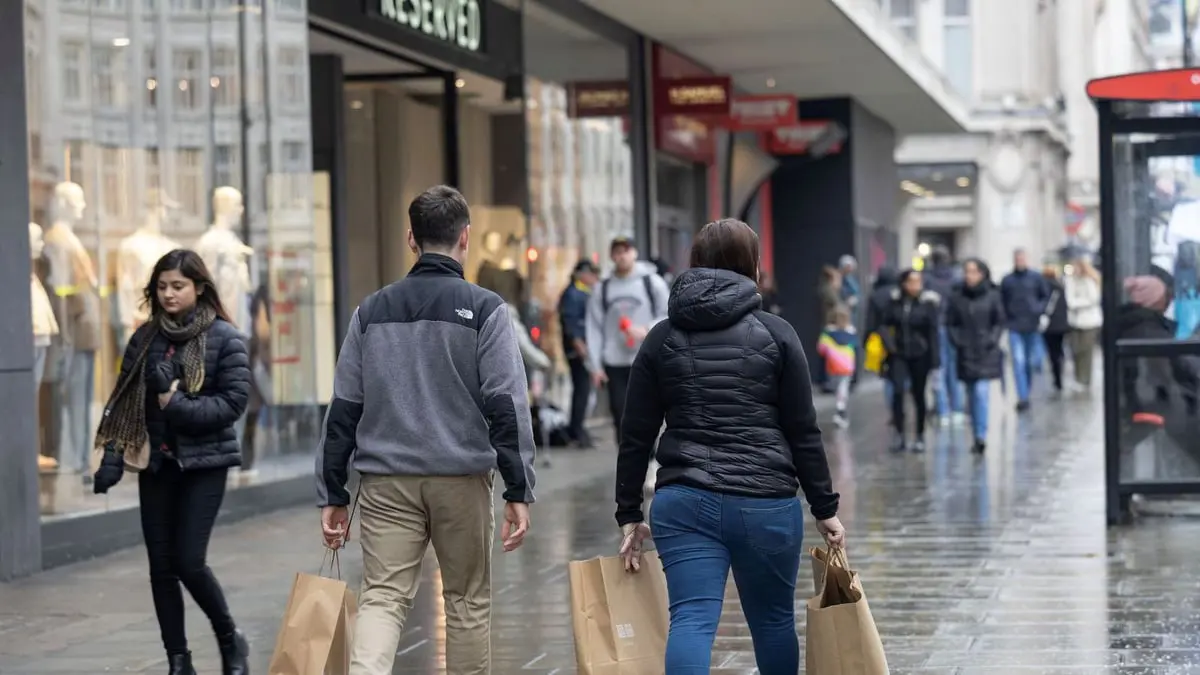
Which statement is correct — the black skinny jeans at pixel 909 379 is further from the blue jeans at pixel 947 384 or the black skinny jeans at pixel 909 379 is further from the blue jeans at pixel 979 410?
the blue jeans at pixel 947 384

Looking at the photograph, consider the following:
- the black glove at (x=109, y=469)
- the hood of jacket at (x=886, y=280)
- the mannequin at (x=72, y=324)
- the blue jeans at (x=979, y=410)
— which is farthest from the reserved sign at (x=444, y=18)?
the black glove at (x=109, y=469)

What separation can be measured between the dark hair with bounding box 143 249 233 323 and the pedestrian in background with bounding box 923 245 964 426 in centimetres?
1180

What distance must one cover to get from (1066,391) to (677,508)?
76.3 feet

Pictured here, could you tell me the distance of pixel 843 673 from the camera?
206 inches

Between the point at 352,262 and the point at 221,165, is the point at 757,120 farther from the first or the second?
the point at 221,165

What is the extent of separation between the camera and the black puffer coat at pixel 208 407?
6.92 m

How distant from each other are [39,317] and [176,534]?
13.7 feet

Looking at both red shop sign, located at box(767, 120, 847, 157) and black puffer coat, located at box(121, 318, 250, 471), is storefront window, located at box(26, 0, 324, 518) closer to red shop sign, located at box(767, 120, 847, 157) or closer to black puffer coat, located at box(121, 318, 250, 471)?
black puffer coat, located at box(121, 318, 250, 471)

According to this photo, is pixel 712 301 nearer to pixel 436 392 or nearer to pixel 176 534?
pixel 436 392

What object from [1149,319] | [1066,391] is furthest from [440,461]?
[1066,391]

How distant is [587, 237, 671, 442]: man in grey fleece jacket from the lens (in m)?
13.5

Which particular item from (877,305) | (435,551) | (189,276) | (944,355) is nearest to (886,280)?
(877,305)

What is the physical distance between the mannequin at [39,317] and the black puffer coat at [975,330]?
906 centimetres

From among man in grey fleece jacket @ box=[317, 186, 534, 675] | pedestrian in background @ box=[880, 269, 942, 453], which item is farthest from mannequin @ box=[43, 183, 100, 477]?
pedestrian in background @ box=[880, 269, 942, 453]
